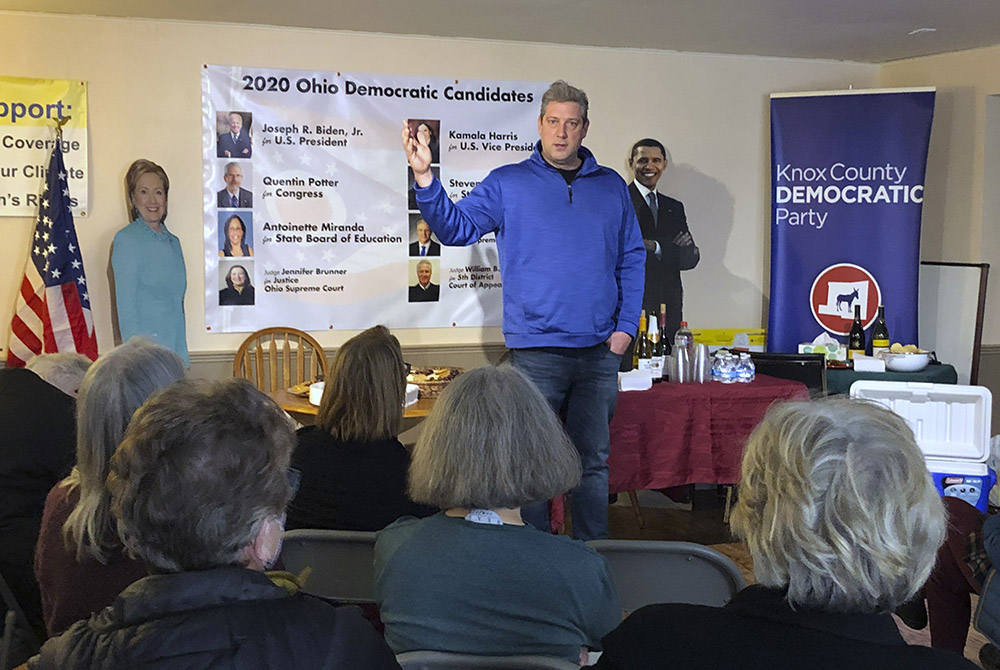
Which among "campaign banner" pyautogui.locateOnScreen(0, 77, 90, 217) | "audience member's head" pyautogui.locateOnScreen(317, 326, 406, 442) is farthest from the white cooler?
"campaign banner" pyautogui.locateOnScreen(0, 77, 90, 217)

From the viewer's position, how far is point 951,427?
11.2 feet

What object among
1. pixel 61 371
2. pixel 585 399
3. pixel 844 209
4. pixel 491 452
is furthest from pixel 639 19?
pixel 491 452

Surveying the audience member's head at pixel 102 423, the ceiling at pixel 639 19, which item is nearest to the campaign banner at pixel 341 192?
the ceiling at pixel 639 19

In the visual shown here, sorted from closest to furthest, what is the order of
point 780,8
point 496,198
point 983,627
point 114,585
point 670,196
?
point 114,585 < point 983,627 < point 496,198 < point 780,8 < point 670,196

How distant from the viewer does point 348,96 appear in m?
5.09

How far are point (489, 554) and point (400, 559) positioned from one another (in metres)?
0.16

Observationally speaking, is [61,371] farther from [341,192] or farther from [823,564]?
[341,192]

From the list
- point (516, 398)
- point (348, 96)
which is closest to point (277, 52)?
point (348, 96)

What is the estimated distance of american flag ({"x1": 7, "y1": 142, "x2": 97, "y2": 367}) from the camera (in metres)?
4.46

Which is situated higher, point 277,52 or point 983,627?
point 277,52

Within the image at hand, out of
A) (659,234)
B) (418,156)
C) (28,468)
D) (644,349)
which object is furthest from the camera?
(659,234)

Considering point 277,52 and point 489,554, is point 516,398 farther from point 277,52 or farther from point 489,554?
point 277,52

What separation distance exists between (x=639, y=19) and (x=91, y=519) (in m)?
3.86

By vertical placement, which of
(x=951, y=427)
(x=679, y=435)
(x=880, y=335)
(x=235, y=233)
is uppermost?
(x=235, y=233)
